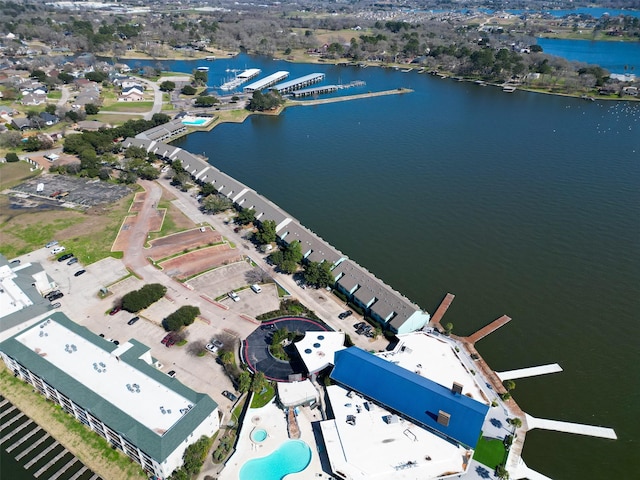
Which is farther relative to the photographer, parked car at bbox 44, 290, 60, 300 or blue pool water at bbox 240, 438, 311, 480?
parked car at bbox 44, 290, 60, 300

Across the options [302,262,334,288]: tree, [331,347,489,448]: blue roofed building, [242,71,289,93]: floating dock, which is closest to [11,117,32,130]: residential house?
[242,71,289,93]: floating dock

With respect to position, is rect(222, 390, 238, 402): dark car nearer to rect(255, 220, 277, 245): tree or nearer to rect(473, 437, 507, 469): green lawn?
rect(473, 437, 507, 469): green lawn

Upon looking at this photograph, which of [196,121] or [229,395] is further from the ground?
[196,121]

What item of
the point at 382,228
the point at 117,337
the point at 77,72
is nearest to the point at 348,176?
the point at 382,228

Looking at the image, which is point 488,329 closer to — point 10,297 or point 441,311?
point 441,311

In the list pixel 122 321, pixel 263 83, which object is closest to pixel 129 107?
pixel 263 83

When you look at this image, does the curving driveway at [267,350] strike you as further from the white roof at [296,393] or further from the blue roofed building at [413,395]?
the blue roofed building at [413,395]
